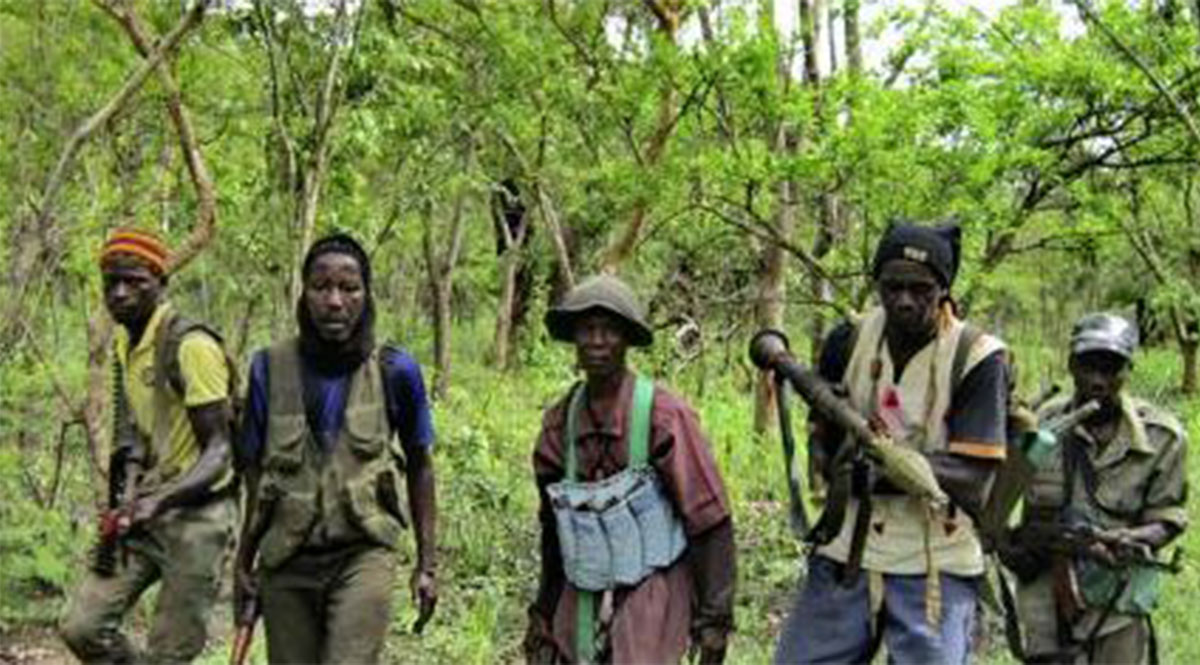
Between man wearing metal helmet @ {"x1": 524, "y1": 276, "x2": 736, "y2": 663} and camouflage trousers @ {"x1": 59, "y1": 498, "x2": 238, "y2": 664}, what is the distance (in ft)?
4.36

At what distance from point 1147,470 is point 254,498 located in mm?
2662

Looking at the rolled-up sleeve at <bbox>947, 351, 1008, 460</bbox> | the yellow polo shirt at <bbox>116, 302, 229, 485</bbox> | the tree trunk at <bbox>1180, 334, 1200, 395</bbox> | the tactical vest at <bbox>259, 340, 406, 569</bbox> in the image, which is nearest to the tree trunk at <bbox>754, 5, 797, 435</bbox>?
the yellow polo shirt at <bbox>116, 302, 229, 485</bbox>

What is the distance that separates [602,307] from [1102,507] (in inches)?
70.0

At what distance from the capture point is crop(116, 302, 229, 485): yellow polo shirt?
180 inches

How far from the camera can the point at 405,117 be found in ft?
37.7

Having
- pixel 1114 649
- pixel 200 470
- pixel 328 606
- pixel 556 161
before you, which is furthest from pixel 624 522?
pixel 556 161

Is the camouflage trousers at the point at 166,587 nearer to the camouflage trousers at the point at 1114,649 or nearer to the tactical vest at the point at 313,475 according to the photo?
the tactical vest at the point at 313,475

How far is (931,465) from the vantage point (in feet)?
12.4

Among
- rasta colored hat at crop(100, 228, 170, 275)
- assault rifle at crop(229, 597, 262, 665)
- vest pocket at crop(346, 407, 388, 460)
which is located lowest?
assault rifle at crop(229, 597, 262, 665)

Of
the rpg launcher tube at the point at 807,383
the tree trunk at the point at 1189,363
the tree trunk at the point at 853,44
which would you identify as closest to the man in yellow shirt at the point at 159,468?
the rpg launcher tube at the point at 807,383

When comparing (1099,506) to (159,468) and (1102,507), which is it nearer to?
(1102,507)

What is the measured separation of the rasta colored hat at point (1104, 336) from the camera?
442 cm

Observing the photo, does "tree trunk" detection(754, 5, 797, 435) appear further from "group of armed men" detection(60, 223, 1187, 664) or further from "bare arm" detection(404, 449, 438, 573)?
"bare arm" detection(404, 449, 438, 573)

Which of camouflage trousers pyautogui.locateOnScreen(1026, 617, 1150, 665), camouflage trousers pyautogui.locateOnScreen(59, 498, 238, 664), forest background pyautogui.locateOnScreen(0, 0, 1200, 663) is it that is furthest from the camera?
forest background pyautogui.locateOnScreen(0, 0, 1200, 663)
